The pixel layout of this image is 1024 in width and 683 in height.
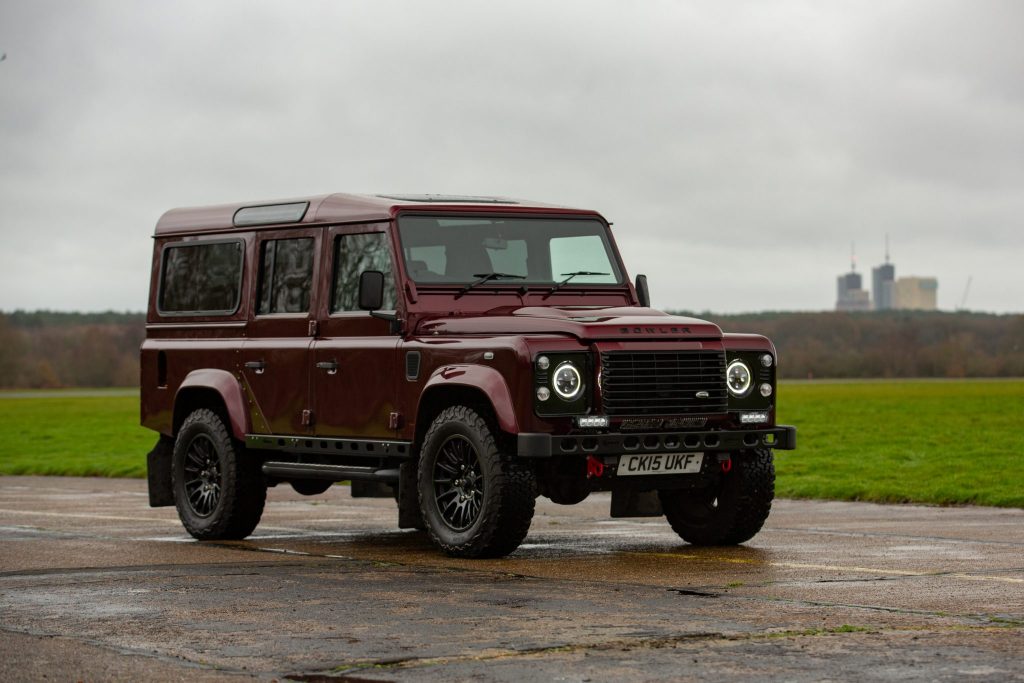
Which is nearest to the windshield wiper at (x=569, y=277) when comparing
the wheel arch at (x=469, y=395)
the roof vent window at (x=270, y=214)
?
the wheel arch at (x=469, y=395)

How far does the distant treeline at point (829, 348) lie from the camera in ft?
309

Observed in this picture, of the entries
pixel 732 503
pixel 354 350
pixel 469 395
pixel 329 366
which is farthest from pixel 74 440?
pixel 732 503

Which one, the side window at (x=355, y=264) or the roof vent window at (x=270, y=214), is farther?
the roof vent window at (x=270, y=214)

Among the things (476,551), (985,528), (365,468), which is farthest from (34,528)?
(985,528)

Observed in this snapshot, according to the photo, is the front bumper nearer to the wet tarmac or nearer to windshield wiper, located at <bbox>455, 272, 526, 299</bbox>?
the wet tarmac

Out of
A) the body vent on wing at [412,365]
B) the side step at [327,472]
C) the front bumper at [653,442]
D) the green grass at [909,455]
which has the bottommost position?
the green grass at [909,455]

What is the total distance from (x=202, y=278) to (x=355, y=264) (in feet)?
6.98

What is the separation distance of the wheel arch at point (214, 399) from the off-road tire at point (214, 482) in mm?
125

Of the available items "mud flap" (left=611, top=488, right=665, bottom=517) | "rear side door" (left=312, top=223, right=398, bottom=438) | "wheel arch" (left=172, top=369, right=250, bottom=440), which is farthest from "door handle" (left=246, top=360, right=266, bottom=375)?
"mud flap" (left=611, top=488, right=665, bottom=517)

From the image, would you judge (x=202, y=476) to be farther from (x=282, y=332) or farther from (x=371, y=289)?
(x=371, y=289)

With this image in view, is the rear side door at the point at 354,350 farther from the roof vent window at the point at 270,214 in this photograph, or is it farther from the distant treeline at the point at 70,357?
the distant treeline at the point at 70,357

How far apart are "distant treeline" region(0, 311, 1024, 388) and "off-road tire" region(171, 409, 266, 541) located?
79371mm

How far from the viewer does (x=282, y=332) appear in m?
13.9

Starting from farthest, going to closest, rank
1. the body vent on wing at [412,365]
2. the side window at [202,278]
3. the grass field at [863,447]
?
the grass field at [863,447] < the side window at [202,278] < the body vent on wing at [412,365]
